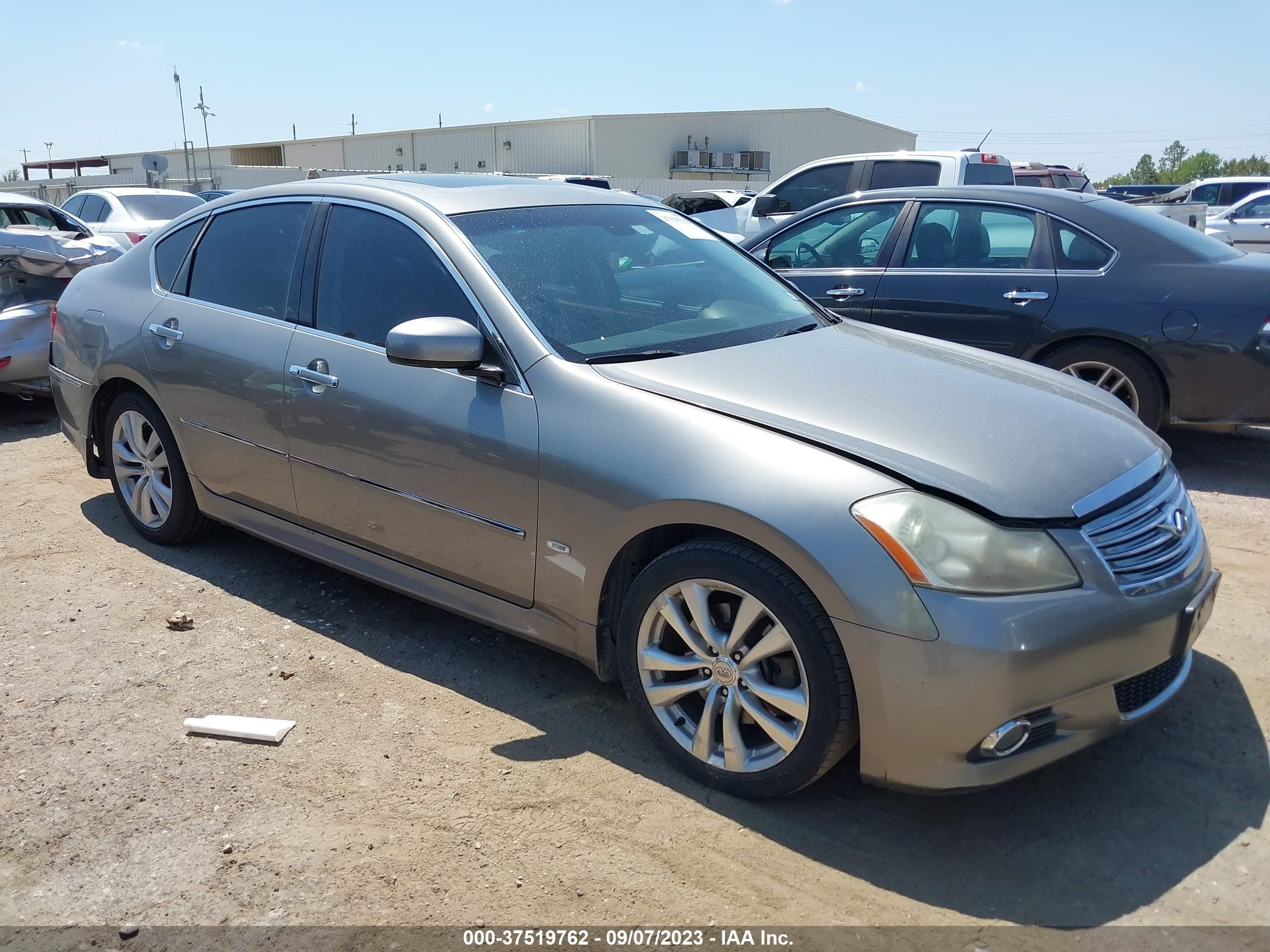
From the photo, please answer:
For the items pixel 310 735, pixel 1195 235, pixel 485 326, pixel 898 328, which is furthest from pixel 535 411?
pixel 1195 235

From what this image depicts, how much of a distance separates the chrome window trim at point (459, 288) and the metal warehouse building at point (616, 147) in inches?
1253

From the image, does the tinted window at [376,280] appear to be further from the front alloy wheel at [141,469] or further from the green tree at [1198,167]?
the green tree at [1198,167]

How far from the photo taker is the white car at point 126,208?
1405 cm

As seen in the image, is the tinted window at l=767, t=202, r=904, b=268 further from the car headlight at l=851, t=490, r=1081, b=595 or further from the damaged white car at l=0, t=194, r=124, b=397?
the damaged white car at l=0, t=194, r=124, b=397

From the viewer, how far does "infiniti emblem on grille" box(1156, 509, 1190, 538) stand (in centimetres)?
285

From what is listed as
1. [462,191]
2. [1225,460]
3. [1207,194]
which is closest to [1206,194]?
[1207,194]

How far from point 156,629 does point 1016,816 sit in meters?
3.21

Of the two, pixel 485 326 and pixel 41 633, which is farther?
pixel 41 633

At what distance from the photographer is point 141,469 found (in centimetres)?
477

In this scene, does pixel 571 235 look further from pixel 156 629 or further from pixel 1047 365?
pixel 1047 365

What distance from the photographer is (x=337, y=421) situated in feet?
12.0

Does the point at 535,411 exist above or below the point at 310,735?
above

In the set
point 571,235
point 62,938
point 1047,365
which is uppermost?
point 571,235

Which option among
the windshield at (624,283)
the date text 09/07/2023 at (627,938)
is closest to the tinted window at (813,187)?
the windshield at (624,283)
